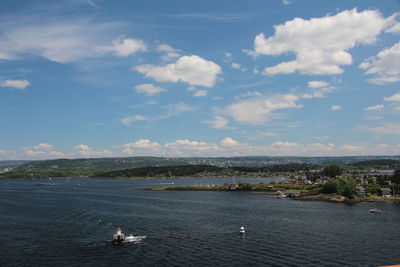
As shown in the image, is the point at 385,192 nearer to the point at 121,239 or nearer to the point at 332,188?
the point at 332,188

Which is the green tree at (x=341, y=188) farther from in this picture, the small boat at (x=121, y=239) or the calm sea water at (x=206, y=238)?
the small boat at (x=121, y=239)

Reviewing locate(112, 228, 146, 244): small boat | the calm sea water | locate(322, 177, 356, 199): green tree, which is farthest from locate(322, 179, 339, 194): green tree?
locate(112, 228, 146, 244): small boat

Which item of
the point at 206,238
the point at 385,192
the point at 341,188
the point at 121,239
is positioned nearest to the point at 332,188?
the point at 341,188

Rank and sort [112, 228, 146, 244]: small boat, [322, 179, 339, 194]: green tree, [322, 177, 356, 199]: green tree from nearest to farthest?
[112, 228, 146, 244]: small boat, [322, 177, 356, 199]: green tree, [322, 179, 339, 194]: green tree

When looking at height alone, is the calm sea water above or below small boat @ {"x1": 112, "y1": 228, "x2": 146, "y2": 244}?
below

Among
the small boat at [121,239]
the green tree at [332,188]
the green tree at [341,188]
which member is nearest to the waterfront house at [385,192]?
the green tree at [341,188]

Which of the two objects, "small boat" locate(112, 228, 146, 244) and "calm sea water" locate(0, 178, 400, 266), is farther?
"small boat" locate(112, 228, 146, 244)

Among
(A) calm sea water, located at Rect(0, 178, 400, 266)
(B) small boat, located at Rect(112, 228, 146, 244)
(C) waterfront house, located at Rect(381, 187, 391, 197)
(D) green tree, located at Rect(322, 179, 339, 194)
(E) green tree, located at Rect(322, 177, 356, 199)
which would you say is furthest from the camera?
(D) green tree, located at Rect(322, 179, 339, 194)

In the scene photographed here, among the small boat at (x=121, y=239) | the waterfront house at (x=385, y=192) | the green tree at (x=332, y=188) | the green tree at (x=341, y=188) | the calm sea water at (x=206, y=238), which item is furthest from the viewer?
the green tree at (x=332, y=188)

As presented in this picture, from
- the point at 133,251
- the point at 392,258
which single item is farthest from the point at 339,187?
the point at 133,251

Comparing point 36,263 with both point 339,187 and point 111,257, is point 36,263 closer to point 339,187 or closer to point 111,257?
point 111,257

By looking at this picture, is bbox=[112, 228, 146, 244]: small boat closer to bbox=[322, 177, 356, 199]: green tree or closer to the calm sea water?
the calm sea water
